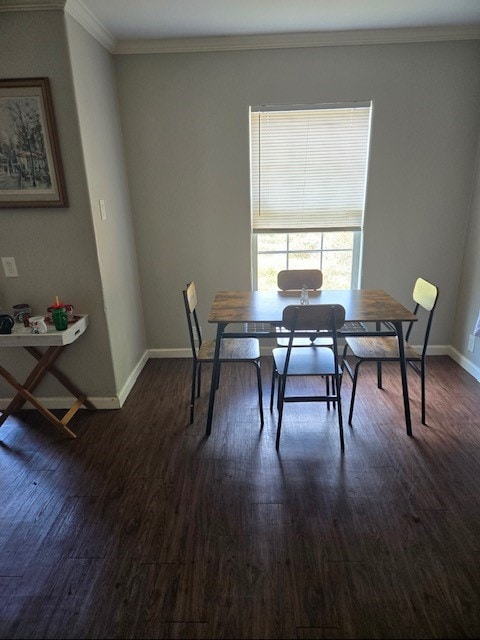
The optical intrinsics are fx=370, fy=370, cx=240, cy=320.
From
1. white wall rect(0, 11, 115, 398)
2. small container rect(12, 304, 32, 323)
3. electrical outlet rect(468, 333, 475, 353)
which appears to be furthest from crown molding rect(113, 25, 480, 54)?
electrical outlet rect(468, 333, 475, 353)

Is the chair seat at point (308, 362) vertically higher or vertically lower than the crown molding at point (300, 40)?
lower

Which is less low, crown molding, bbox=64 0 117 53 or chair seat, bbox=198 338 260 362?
crown molding, bbox=64 0 117 53

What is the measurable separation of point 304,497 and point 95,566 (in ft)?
3.22

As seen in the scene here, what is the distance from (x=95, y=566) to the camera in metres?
1.53

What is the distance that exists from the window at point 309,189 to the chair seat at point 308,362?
1061 millimetres

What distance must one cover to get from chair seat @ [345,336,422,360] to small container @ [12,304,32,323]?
2.12 meters

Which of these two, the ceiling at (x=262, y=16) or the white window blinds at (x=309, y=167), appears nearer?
the ceiling at (x=262, y=16)

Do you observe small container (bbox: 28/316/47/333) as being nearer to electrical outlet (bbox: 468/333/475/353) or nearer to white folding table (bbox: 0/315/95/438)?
white folding table (bbox: 0/315/95/438)

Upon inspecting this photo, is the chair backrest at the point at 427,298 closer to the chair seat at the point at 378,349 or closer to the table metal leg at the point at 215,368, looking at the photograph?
the chair seat at the point at 378,349

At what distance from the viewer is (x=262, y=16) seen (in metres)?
2.34

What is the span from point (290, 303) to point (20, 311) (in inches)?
68.2

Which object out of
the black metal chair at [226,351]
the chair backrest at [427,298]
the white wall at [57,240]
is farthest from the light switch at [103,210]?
the chair backrest at [427,298]

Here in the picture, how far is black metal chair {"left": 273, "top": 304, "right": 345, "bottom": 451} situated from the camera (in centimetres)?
197

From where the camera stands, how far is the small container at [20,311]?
7.72ft
